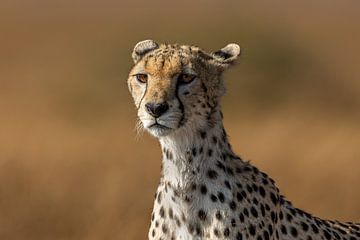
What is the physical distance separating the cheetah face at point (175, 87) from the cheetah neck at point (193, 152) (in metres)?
0.04

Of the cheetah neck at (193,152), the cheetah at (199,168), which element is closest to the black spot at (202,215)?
the cheetah at (199,168)

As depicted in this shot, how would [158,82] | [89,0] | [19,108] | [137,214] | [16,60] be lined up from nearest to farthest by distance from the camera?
1. [158,82]
2. [137,214]
3. [19,108]
4. [16,60]
5. [89,0]

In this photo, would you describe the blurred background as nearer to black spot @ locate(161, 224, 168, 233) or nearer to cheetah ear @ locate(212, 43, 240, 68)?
cheetah ear @ locate(212, 43, 240, 68)

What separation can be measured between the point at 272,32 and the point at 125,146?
977cm

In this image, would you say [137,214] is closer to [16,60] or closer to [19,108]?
[19,108]

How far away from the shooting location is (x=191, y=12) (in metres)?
26.2

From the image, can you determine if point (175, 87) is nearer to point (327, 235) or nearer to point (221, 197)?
point (221, 197)

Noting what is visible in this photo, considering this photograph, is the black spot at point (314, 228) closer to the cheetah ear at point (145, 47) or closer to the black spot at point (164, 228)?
the black spot at point (164, 228)

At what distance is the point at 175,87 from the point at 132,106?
8202 millimetres

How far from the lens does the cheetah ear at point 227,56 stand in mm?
Answer: 5148

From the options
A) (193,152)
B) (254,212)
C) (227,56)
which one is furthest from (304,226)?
(227,56)

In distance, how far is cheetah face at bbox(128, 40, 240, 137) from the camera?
188 inches

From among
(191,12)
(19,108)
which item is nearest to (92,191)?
(19,108)

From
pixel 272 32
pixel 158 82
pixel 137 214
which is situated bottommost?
pixel 137 214
